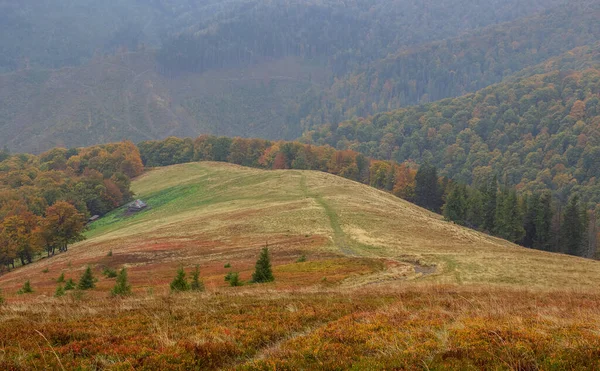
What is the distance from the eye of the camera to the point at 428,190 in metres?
128

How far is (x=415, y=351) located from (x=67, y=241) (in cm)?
7707

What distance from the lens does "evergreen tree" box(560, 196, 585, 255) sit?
87500 millimetres

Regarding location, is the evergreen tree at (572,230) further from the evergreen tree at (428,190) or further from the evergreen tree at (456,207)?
the evergreen tree at (428,190)

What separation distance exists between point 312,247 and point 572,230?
237 ft

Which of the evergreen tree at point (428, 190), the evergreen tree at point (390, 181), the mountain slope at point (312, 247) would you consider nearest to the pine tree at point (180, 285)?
the mountain slope at point (312, 247)

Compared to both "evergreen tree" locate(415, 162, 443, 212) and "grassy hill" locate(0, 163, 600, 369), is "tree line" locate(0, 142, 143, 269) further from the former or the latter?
"evergreen tree" locate(415, 162, 443, 212)

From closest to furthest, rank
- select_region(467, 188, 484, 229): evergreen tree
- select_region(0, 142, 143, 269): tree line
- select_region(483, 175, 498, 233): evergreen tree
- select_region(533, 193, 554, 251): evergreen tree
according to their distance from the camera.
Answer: select_region(0, 142, 143, 269): tree line
select_region(533, 193, 554, 251): evergreen tree
select_region(483, 175, 498, 233): evergreen tree
select_region(467, 188, 484, 229): evergreen tree

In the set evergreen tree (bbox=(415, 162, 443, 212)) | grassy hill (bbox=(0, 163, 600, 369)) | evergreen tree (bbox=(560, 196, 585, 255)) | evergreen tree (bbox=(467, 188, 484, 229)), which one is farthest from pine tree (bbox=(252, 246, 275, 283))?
evergreen tree (bbox=(415, 162, 443, 212))

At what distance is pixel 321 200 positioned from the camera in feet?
251

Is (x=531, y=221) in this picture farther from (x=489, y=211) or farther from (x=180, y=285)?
(x=180, y=285)

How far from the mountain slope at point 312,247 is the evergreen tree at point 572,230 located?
109ft

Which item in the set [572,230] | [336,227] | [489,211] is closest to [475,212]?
[489,211]

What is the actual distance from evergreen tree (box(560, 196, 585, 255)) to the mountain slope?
3330 centimetres

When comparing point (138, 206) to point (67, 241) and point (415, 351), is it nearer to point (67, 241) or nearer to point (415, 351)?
point (67, 241)
